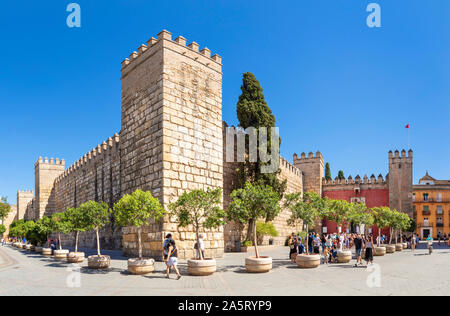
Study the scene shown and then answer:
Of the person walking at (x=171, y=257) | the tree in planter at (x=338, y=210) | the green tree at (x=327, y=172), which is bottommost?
the person walking at (x=171, y=257)

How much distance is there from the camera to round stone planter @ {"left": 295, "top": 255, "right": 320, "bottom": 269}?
1214 cm

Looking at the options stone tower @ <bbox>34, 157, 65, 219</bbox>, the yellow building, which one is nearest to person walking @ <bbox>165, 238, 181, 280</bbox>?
stone tower @ <bbox>34, 157, 65, 219</bbox>

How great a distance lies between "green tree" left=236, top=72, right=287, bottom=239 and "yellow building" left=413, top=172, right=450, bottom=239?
31674 mm

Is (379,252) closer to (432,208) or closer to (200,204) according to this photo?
(200,204)

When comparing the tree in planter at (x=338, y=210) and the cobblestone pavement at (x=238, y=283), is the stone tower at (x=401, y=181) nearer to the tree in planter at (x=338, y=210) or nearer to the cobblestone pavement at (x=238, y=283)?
the tree in planter at (x=338, y=210)

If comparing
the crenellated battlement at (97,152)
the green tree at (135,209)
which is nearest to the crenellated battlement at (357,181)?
the crenellated battlement at (97,152)

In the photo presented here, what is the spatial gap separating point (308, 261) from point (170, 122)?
715 centimetres

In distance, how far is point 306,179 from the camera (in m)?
39.0

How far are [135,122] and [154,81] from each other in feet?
6.93

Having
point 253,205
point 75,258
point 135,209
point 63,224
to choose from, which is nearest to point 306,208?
point 253,205

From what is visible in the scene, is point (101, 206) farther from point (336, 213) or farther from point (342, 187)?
point (342, 187)

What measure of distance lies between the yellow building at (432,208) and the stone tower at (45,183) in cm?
4276

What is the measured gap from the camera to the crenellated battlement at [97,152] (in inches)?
883

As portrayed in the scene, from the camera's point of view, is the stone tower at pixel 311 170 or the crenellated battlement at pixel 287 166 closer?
the crenellated battlement at pixel 287 166
